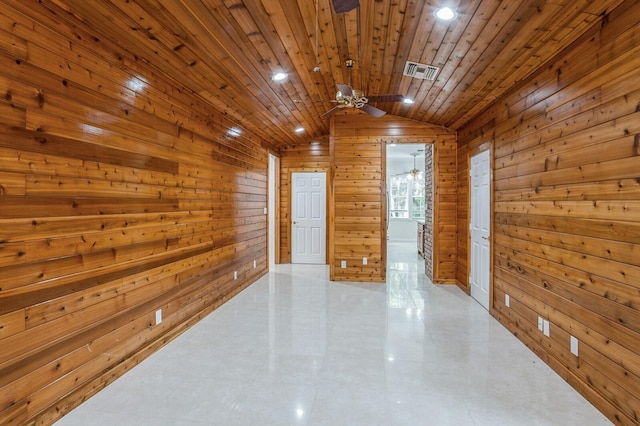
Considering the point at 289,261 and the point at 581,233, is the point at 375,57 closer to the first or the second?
the point at 581,233

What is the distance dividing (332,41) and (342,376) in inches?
114

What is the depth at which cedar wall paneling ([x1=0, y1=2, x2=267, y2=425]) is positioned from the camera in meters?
1.76

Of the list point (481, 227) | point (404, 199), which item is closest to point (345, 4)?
point (481, 227)

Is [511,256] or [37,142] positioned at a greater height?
[37,142]

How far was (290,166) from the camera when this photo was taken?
7180 millimetres

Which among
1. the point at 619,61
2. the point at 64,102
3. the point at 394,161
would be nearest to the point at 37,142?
the point at 64,102

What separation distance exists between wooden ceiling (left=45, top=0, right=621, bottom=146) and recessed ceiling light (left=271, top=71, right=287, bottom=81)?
0.25ft

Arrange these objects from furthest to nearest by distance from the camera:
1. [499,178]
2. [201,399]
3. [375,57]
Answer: [499,178], [375,57], [201,399]

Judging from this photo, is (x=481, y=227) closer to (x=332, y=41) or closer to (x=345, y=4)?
(x=332, y=41)

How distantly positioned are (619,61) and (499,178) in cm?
176

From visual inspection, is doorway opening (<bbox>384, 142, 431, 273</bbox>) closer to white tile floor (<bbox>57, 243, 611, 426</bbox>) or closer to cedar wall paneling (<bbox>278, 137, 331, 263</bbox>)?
cedar wall paneling (<bbox>278, 137, 331, 263</bbox>)

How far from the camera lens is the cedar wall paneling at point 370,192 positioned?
534cm

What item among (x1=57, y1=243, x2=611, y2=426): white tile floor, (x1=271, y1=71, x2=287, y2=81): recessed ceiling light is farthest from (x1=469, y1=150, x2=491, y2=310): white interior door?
(x1=271, y1=71, x2=287, y2=81): recessed ceiling light

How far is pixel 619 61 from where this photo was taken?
198cm
